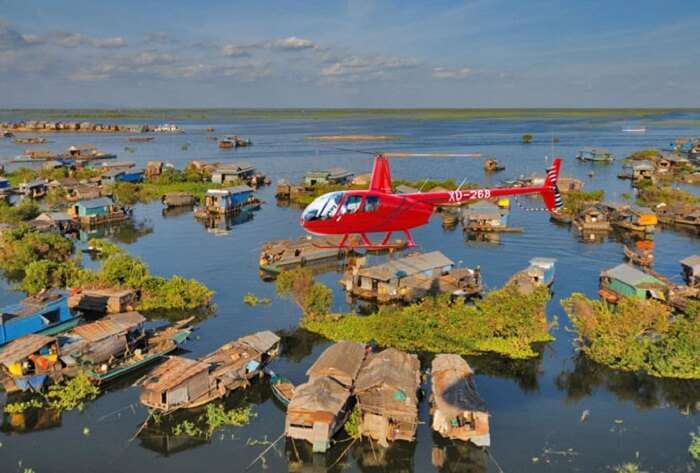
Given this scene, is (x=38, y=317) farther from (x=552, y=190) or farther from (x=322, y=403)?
(x=552, y=190)

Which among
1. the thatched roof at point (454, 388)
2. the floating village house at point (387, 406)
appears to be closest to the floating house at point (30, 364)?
the floating village house at point (387, 406)

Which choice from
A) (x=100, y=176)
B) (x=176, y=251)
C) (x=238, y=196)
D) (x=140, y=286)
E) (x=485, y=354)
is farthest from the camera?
(x=100, y=176)

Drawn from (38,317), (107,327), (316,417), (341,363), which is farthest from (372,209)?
(38,317)

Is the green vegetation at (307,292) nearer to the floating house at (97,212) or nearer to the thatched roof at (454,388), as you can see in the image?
the thatched roof at (454,388)

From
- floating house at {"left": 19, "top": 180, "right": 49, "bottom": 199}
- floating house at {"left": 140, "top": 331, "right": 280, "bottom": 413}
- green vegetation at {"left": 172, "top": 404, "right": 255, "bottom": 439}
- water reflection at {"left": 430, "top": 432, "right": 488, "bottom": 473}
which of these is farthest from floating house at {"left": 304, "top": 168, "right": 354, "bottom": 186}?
water reflection at {"left": 430, "top": 432, "right": 488, "bottom": 473}

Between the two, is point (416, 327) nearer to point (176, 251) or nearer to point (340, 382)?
point (340, 382)

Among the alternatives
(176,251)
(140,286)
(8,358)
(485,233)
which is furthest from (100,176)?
(8,358)

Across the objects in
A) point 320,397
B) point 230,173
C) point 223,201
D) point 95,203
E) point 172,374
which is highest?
point 230,173
